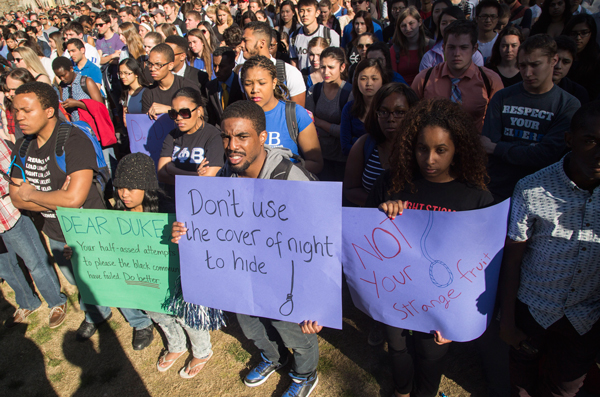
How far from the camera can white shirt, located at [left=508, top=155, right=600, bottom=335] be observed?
5.63ft

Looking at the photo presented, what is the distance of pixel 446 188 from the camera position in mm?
1928

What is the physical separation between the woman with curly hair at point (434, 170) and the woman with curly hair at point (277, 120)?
113cm

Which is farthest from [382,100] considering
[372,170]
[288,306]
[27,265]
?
[27,265]

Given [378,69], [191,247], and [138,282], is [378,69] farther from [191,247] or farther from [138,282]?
[138,282]

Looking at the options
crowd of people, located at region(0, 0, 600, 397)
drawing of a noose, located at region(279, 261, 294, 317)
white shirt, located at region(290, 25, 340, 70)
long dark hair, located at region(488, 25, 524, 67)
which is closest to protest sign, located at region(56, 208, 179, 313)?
crowd of people, located at region(0, 0, 600, 397)

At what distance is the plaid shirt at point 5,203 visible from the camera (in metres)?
3.14

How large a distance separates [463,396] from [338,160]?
2456mm

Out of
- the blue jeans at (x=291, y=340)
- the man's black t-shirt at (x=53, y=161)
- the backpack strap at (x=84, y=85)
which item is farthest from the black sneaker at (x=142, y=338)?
the backpack strap at (x=84, y=85)

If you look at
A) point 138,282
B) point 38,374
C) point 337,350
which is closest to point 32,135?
point 138,282

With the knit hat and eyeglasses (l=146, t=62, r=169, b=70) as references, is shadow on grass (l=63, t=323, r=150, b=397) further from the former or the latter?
eyeglasses (l=146, t=62, r=169, b=70)

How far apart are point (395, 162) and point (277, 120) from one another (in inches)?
55.9

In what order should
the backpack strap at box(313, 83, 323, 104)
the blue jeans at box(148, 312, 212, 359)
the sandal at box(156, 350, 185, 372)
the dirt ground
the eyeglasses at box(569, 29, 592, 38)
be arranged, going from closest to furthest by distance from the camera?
1. the dirt ground
2. the blue jeans at box(148, 312, 212, 359)
3. the sandal at box(156, 350, 185, 372)
4. the eyeglasses at box(569, 29, 592, 38)
5. the backpack strap at box(313, 83, 323, 104)

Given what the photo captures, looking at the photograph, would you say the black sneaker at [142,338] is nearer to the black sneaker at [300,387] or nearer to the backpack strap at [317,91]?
the black sneaker at [300,387]

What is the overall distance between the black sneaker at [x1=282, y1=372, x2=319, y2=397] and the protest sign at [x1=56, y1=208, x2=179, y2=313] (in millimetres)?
1092
